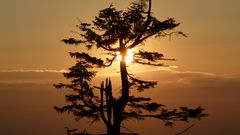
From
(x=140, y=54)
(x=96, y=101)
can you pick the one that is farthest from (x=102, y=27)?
(x=96, y=101)

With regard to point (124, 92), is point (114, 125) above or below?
below

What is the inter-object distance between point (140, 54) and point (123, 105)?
11.3 feet

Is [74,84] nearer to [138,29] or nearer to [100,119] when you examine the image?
[100,119]

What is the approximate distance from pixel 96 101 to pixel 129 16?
A: 6035 mm

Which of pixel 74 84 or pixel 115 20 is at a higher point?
pixel 115 20

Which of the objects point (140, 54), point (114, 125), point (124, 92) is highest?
point (140, 54)

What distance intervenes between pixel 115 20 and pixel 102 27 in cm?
97

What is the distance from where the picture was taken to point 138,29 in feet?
97.5

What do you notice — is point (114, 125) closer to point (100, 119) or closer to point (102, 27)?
point (100, 119)

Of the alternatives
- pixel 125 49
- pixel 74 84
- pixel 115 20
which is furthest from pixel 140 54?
pixel 74 84

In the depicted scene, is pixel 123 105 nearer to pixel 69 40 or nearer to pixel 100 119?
pixel 100 119

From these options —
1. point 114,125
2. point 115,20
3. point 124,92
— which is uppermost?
point 115,20

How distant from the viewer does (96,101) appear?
101 ft

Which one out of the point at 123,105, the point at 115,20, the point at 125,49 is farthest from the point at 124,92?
the point at 115,20
